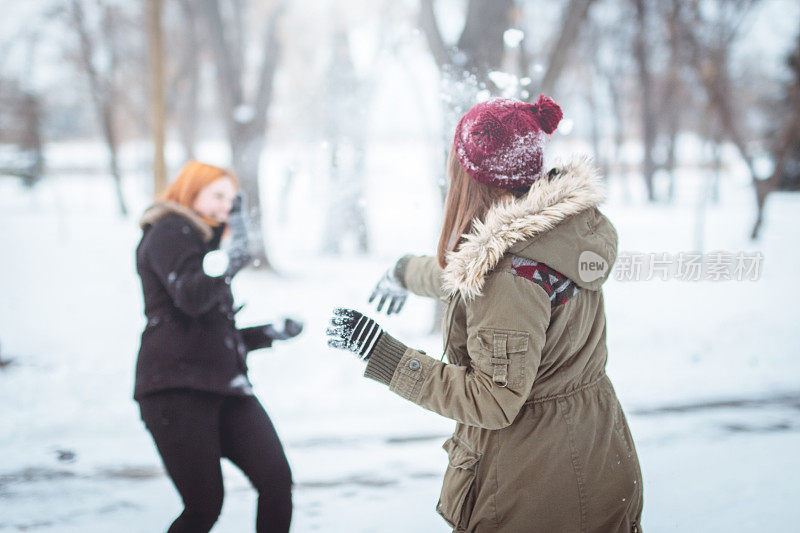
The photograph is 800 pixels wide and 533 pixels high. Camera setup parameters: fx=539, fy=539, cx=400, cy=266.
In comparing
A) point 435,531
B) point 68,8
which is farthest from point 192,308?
point 68,8

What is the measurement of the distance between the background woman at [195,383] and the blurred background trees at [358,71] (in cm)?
156

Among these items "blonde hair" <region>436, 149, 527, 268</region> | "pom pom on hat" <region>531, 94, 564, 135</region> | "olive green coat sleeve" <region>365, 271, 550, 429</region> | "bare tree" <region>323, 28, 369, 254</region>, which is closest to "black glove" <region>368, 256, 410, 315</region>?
"blonde hair" <region>436, 149, 527, 268</region>

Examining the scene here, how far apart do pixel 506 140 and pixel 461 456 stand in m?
0.88

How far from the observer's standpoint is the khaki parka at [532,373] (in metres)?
Answer: 1.30

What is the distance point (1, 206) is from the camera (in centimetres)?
1469

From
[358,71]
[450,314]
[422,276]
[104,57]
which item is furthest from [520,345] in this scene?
[104,57]

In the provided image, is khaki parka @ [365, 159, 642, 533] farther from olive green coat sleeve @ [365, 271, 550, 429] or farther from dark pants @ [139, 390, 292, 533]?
dark pants @ [139, 390, 292, 533]

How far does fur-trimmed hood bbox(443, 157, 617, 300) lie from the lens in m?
1.32

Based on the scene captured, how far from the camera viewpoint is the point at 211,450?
1.96 m

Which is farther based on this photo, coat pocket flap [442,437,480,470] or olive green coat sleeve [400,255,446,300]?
olive green coat sleeve [400,255,446,300]

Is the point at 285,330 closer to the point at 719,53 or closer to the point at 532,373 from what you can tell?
the point at 532,373

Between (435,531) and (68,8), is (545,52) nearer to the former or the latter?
(68,8)

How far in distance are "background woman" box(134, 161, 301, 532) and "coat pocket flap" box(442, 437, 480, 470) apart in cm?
79
